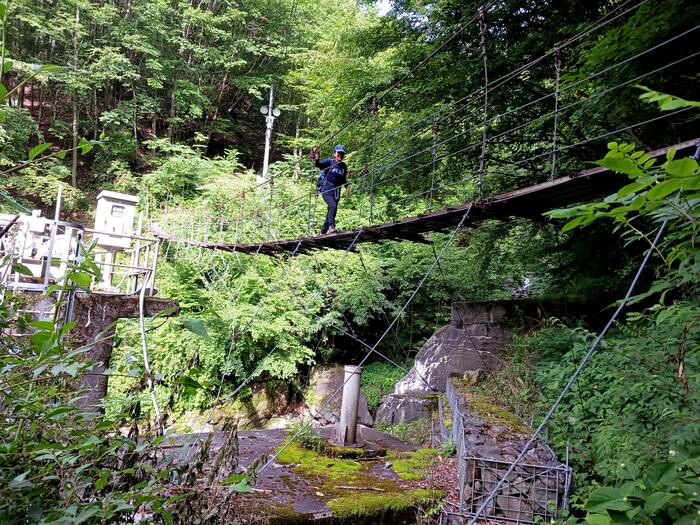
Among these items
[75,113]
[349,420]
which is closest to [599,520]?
[349,420]

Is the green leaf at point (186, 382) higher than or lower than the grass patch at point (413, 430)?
higher

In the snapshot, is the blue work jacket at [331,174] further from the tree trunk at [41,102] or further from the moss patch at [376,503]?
the tree trunk at [41,102]

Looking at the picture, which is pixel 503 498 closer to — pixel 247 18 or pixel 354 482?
pixel 354 482

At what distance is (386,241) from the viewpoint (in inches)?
195

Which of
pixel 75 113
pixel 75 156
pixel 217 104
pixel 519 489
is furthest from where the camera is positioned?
pixel 217 104

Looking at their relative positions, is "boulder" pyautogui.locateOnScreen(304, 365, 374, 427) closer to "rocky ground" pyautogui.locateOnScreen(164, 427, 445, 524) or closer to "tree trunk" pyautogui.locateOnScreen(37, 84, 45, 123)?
"rocky ground" pyautogui.locateOnScreen(164, 427, 445, 524)

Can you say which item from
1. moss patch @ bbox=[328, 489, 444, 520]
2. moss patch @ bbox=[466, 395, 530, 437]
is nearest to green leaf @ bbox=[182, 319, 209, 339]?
moss patch @ bbox=[328, 489, 444, 520]

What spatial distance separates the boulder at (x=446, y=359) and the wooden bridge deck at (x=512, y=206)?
1838 millimetres

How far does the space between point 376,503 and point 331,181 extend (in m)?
3.60

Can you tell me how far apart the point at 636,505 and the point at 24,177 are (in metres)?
12.3

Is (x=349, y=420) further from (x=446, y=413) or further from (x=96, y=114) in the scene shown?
(x=96, y=114)

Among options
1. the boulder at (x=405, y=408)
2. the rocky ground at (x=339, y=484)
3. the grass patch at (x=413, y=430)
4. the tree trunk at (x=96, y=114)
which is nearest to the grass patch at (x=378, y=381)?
the boulder at (x=405, y=408)

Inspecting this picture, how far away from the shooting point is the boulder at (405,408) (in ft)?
19.0

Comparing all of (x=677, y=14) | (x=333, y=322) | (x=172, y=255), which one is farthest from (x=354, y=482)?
(x=172, y=255)
